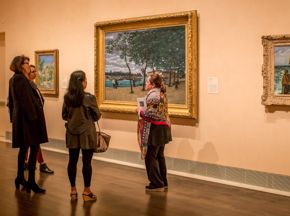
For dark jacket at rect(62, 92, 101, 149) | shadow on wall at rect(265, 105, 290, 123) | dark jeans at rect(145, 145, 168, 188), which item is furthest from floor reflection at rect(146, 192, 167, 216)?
shadow on wall at rect(265, 105, 290, 123)

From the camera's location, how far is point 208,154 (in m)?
6.03

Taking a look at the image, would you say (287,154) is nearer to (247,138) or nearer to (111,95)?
(247,138)

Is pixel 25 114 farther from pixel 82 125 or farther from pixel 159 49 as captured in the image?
pixel 159 49

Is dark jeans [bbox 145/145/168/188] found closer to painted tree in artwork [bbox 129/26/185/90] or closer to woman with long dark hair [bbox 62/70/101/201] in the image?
woman with long dark hair [bbox 62/70/101/201]

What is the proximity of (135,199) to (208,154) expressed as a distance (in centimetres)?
147

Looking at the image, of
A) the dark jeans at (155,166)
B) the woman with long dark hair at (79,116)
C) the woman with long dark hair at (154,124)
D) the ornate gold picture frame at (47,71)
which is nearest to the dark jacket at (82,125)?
the woman with long dark hair at (79,116)

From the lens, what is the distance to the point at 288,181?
5.27 m

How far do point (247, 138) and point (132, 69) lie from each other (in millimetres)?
2281

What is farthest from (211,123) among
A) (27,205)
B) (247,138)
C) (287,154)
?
(27,205)

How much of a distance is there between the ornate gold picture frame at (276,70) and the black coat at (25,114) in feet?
9.31

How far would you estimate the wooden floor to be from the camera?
15.1ft

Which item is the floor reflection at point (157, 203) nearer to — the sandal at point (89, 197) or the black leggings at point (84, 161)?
the sandal at point (89, 197)

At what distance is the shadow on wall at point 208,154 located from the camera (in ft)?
19.6

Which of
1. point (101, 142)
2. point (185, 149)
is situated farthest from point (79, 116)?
point (185, 149)
